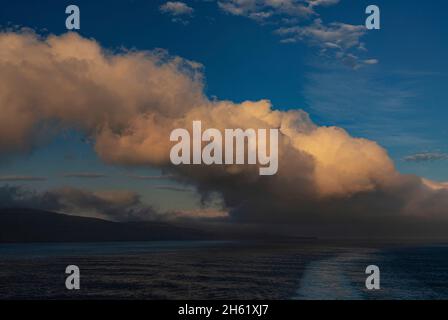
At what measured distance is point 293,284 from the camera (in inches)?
2461

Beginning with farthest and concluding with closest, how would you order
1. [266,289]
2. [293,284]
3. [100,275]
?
[100,275] < [293,284] < [266,289]

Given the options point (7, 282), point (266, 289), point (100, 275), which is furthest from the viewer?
point (100, 275)

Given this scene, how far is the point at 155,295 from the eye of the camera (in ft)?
173

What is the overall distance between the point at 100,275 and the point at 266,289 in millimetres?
32322

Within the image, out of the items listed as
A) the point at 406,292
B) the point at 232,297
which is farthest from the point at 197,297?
the point at 406,292

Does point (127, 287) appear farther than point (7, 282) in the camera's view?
No

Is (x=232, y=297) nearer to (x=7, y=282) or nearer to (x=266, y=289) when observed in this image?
(x=266, y=289)
